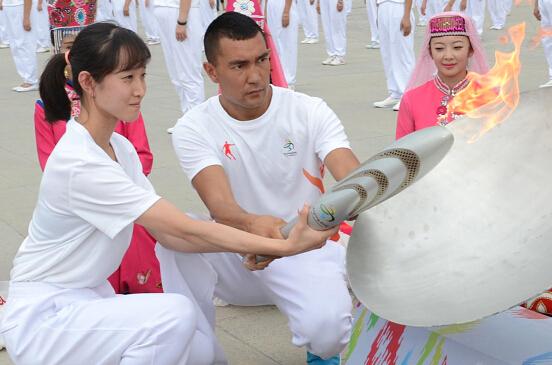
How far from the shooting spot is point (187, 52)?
25.1ft

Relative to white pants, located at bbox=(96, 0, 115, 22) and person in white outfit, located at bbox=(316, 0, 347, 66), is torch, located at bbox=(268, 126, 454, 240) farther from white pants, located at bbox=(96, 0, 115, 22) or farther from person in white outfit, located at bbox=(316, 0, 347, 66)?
white pants, located at bbox=(96, 0, 115, 22)

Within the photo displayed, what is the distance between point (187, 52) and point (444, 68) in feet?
13.2

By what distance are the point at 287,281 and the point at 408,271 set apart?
1.05 m

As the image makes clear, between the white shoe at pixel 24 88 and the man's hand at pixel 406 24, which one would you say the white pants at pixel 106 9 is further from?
the man's hand at pixel 406 24

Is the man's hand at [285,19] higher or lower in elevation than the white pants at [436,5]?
higher

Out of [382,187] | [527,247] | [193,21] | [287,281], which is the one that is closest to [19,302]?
[287,281]

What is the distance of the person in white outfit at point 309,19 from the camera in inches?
552

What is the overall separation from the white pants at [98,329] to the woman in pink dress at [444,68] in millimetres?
1721

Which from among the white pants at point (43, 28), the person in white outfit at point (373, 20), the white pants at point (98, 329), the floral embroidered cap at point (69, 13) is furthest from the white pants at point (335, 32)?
the white pants at point (98, 329)

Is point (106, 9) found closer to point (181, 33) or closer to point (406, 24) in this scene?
point (181, 33)

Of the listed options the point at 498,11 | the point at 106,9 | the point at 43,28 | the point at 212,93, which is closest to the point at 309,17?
the point at 106,9

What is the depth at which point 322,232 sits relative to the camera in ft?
7.39

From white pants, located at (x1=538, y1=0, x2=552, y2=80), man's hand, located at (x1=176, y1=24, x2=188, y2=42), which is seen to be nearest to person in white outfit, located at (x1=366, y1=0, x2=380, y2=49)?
white pants, located at (x1=538, y1=0, x2=552, y2=80)

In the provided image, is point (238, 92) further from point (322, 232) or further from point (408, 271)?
point (408, 271)
